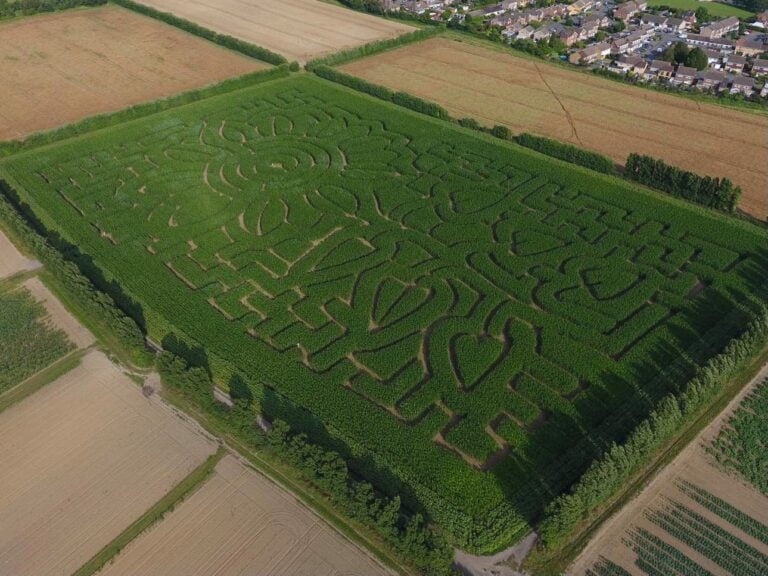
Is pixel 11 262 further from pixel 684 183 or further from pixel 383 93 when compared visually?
pixel 684 183

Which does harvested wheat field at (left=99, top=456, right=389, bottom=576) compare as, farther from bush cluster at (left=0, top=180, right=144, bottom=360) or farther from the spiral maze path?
bush cluster at (left=0, top=180, right=144, bottom=360)

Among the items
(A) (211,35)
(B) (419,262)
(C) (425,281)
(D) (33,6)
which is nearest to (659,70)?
(B) (419,262)

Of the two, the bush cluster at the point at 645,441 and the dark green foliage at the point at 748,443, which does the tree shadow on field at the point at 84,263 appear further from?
the dark green foliage at the point at 748,443

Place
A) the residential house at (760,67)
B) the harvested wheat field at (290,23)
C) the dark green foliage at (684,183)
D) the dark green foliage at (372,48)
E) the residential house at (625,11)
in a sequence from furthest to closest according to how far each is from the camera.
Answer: the residential house at (625,11), the harvested wheat field at (290,23), the dark green foliage at (372,48), the residential house at (760,67), the dark green foliage at (684,183)

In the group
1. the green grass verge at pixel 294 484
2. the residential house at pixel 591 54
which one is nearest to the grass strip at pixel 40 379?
the green grass verge at pixel 294 484

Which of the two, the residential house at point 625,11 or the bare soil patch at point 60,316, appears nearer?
the bare soil patch at point 60,316

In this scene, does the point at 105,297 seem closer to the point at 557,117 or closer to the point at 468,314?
the point at 468,314
